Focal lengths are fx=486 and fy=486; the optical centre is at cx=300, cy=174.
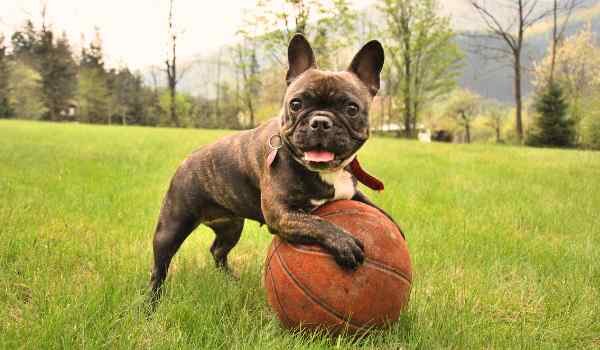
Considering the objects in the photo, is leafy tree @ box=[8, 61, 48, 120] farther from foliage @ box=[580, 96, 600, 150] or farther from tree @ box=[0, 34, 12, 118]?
foliage @ box=[580, 96, 600, 150]

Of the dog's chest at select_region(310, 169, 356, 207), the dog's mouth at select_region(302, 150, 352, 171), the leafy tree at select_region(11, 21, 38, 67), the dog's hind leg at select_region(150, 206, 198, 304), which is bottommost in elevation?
the dog's hind leg at select_region(150, 206, 198, 304)

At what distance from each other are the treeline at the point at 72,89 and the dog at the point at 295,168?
62168mm

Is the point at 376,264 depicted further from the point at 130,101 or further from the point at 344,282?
the point at 130,101

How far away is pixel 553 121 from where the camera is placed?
1259 inches

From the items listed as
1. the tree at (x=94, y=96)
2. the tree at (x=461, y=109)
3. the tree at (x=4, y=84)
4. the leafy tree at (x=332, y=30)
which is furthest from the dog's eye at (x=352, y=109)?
the tree at (x=461, y=109)

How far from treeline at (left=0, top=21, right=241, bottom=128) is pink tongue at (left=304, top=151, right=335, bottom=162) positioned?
6357 centimetres

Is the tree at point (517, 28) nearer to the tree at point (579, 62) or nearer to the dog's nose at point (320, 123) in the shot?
the tree at point (579, 62)

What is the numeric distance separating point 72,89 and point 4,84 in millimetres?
8594

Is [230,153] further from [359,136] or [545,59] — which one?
[545,59]

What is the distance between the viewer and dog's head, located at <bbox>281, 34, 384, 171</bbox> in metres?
3.05

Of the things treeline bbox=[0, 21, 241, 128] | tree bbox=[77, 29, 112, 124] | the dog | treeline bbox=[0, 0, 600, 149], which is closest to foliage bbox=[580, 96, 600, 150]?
treeline bbox=[0, 0, 600, 149]

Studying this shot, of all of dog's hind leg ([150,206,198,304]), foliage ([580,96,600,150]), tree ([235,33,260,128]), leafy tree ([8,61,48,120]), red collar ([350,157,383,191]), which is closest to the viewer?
red collar ([350,157,383,191])

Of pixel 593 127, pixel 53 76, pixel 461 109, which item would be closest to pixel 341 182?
pixel 593 127

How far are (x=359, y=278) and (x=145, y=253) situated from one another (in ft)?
10.1
